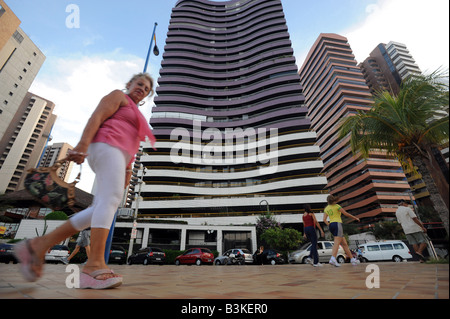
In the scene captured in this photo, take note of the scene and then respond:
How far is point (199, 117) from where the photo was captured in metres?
44.9

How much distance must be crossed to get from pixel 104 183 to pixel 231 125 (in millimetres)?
43317

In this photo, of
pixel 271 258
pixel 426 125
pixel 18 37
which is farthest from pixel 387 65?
pixel 18 37

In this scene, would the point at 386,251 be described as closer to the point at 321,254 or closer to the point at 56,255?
the point at 321,254

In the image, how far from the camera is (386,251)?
14414 mm

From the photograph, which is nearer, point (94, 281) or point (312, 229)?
point (94, 281)

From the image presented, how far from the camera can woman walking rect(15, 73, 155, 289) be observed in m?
1.55

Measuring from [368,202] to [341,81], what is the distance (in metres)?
35.5

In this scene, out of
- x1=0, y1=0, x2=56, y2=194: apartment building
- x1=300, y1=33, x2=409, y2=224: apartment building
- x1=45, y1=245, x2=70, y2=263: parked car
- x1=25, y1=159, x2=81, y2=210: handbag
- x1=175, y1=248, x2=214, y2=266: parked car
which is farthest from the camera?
x1=300, y1=33, x2=409, y2=224: apartment building

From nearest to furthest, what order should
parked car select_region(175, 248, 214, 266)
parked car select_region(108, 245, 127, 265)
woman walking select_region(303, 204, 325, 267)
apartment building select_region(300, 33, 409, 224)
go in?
woman walking select_region(303, 204, 325, 267) < parked car select_region(108, 245, 127, 265) < parked car select_region(175, 248, 214, 266) < apartment building select_region(300, 33, 409, 224)

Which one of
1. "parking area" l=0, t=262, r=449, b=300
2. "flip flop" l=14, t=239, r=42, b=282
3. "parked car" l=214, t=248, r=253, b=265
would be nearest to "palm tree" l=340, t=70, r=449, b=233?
"parking area" l=0, t=262, r=449, b=300

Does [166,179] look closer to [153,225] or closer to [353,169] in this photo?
[153,225]

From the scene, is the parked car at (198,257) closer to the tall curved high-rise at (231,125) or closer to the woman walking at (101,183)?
the tall curved high-rise at (231,125)

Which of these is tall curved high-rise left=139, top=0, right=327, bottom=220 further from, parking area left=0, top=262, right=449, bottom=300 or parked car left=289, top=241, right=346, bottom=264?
parking area left=0, top=262, right=449, bottom=300

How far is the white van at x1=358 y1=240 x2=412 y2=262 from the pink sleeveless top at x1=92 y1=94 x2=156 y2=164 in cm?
1820
